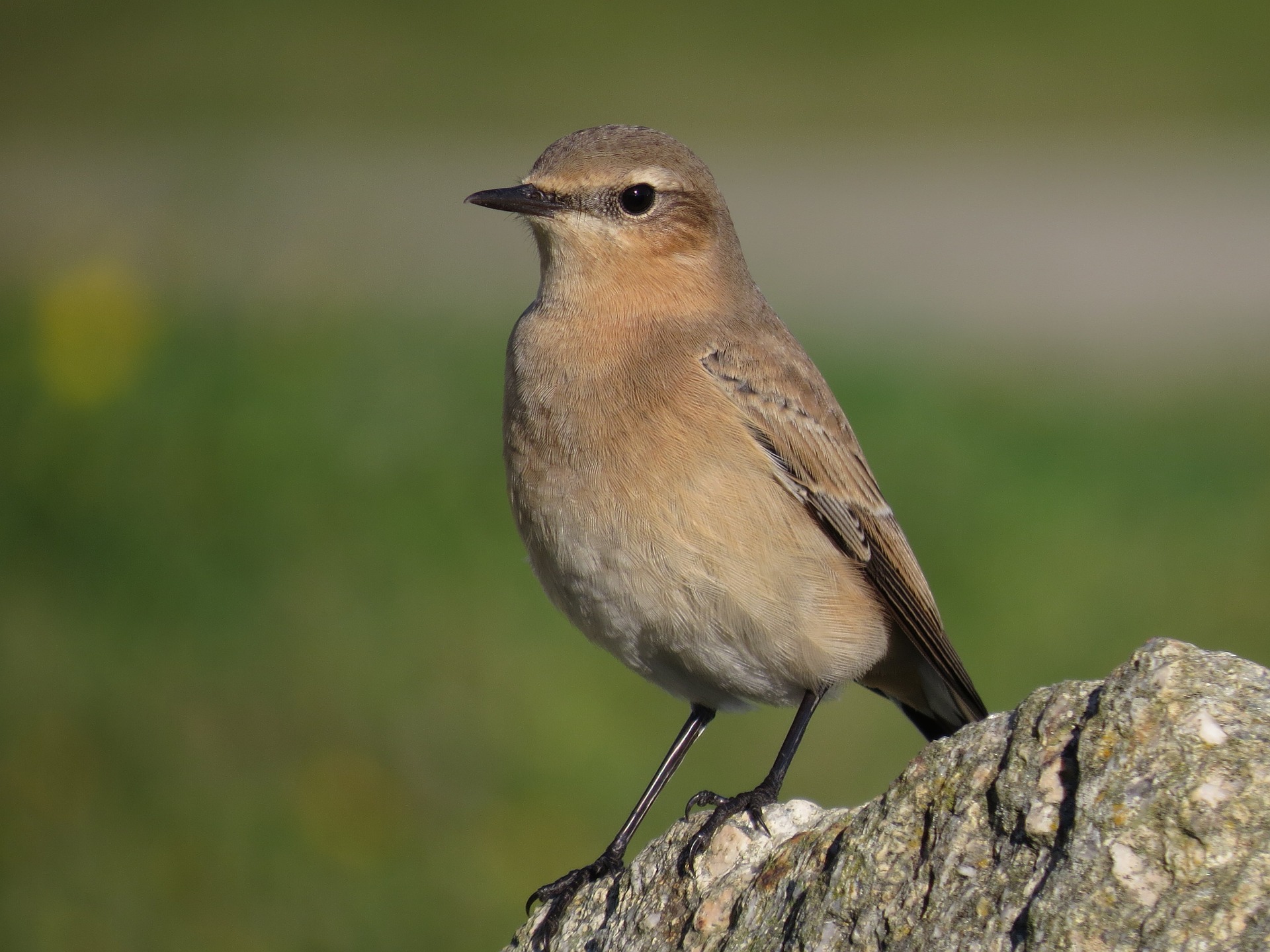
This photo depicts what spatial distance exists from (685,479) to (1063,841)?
1.84 m

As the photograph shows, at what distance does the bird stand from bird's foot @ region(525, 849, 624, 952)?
1 centimetres

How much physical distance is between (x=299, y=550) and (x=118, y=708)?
1.46 meters

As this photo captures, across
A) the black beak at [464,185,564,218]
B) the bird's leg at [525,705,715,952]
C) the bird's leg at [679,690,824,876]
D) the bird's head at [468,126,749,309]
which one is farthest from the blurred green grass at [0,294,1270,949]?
the black beak at [464,185,564,218]

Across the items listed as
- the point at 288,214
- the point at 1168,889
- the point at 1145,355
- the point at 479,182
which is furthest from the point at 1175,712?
the point at 479,182

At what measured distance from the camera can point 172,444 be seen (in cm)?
858

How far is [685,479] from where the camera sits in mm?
4312

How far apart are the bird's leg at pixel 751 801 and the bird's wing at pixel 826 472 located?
42cm

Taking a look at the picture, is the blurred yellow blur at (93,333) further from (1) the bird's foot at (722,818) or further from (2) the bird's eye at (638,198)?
(1) the bird's foot at (722,818)

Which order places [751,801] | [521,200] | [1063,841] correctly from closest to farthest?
[1063,841]
[751,801]
[521,200]

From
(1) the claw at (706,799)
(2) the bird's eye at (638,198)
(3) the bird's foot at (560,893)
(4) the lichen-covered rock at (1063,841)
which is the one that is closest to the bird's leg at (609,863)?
(3) the bird's foot at (560,893)

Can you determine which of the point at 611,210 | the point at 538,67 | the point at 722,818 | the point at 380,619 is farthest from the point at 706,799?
the point at 538,67

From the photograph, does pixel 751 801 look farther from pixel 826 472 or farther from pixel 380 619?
pixel 380 619

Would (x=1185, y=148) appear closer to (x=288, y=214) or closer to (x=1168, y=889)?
(x=288, y=214)

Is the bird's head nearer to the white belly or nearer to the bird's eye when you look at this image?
the bird's eye
